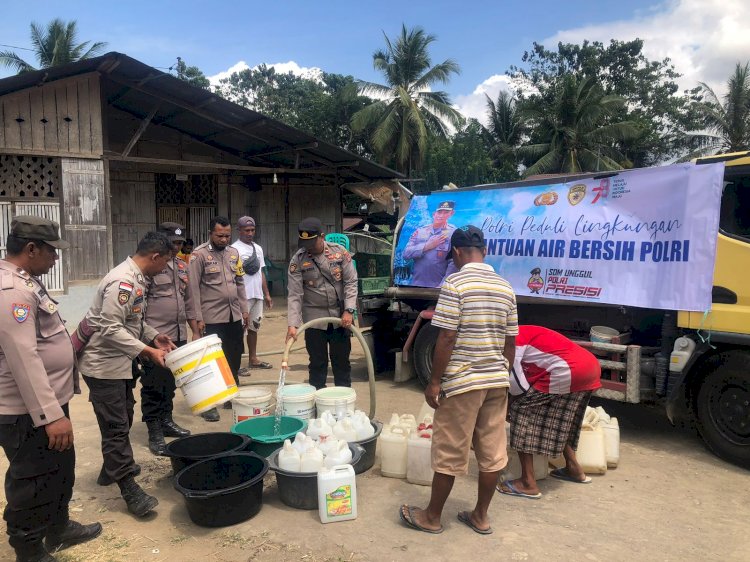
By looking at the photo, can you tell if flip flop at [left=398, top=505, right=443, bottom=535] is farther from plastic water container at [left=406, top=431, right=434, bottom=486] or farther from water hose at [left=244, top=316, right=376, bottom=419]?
water hose at [left=244, top=316, right=376, bottom=419]

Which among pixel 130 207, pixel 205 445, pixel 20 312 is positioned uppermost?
pixel 130 207

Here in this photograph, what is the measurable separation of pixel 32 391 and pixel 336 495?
180 cm

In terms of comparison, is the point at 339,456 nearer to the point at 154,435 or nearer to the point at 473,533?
the point at 473,533

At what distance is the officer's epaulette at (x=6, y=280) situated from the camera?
2.69m

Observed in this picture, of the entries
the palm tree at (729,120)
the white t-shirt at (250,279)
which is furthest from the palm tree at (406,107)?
the white t-shirt at (250,279)

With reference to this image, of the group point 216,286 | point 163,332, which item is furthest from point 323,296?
point 163,332

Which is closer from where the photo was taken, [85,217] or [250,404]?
[250,404]

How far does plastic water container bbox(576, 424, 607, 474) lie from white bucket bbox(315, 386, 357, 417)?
5.89 ft

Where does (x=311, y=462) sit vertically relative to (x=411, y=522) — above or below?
above

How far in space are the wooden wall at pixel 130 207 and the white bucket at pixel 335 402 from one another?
9015mm

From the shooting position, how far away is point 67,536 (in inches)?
129

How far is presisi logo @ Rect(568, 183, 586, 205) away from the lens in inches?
213

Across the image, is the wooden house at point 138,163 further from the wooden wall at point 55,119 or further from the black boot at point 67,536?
the black boot at point 67,536

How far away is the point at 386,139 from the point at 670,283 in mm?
23653
